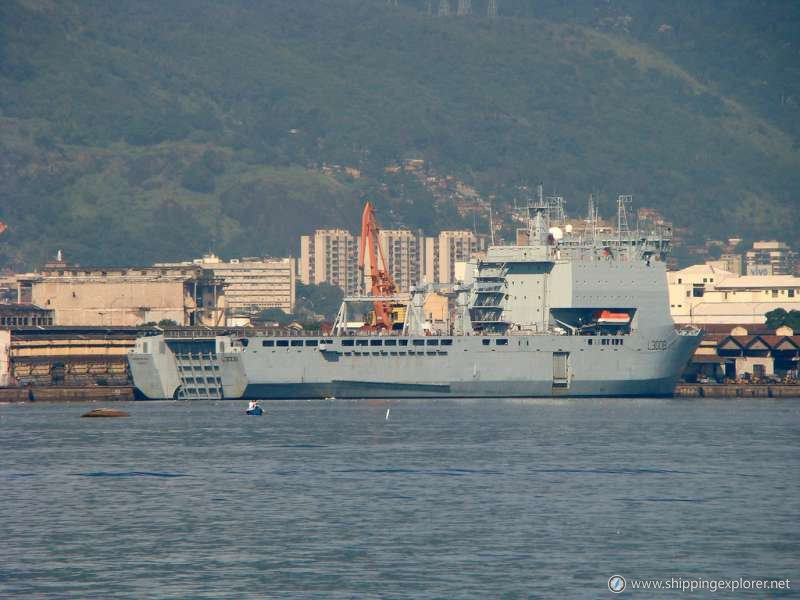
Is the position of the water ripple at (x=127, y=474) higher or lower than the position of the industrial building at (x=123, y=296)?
Result: lower

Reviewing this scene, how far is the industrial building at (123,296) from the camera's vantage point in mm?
158875

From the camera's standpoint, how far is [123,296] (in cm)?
16025

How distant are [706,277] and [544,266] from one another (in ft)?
245

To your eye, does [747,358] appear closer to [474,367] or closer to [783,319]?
[783,319]

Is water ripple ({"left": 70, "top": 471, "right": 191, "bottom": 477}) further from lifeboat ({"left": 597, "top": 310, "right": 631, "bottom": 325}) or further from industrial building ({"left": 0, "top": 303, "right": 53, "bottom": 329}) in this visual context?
industrial building ({"left": 0, "top": 303, "right": 53, "bottom": 329})

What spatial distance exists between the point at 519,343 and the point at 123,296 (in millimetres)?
76165

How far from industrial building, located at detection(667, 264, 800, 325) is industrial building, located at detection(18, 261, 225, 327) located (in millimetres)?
43968

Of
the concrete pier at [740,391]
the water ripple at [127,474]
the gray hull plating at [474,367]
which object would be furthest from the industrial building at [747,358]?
the water ripple at [127,474]

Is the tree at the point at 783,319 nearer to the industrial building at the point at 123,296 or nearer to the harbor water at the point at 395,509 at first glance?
the industrial building at the point at 123,296

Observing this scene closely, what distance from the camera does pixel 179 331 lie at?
384ft

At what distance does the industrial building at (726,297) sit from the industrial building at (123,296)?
144 feet

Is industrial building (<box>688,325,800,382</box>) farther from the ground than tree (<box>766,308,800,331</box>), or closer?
closer

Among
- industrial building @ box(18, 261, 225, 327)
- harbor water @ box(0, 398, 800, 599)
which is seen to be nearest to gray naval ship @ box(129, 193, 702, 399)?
harbor water @ box(0, 398, 800, 599)

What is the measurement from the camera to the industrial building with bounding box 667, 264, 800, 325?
155 metres
